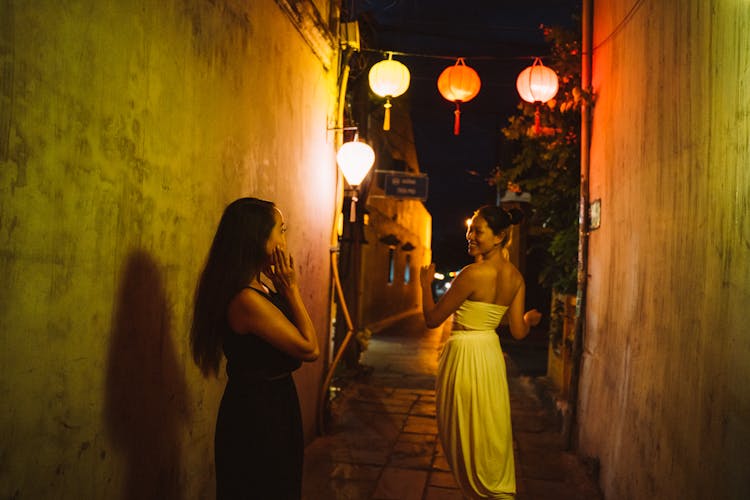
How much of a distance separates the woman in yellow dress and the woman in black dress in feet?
5.58

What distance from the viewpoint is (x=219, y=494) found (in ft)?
9.53

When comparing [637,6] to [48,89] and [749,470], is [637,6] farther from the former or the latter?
[48,89]

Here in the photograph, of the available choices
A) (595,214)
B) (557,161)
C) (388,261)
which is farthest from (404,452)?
(388,261)

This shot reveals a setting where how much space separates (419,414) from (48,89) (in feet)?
23.3

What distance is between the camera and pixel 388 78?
8.13 m

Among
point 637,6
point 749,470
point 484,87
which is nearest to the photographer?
point 749,470

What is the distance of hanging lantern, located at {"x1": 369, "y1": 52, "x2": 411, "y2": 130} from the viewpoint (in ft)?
26.6

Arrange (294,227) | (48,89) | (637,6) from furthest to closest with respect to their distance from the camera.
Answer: (294,227)
(637,6)
(48,89)

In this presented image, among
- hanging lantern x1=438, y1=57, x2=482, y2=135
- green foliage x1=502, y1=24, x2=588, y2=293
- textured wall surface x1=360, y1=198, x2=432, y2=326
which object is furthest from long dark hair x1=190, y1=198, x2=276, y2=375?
textured wall surface x1=360, y1=198, x2=432, y2=326

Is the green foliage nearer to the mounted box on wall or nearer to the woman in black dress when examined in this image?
the mounted box on wall

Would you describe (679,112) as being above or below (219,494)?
above

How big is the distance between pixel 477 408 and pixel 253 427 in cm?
201

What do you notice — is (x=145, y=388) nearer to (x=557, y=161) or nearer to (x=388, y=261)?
(x=557, y=161)

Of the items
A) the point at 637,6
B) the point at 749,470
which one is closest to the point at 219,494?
the point at 749,470
